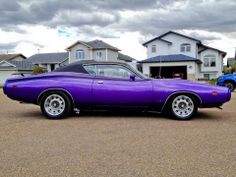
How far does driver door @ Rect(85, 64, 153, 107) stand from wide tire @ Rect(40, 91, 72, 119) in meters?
0.65

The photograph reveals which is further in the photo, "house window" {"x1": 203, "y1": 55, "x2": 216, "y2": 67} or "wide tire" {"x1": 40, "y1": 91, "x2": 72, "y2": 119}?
"house window" {"x1": 203, "y1": 55, "x2": 216, "y2": 67}

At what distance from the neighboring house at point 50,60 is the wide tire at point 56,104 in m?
48.4

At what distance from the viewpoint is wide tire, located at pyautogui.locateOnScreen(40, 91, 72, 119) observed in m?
6.69

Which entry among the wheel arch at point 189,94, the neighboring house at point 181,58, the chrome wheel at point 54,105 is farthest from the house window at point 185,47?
the chrome wheel at point 54,105

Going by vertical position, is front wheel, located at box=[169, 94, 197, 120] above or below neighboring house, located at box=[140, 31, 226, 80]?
below

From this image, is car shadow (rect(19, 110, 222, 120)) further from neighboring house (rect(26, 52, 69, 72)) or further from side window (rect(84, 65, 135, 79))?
neighboring house (rect(26, 52, 69, 72))

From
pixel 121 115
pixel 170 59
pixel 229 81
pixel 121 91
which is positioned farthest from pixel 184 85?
pixel 170 59

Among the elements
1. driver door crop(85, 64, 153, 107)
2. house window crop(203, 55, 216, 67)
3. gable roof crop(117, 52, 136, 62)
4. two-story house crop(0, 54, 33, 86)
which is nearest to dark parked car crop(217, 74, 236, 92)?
driver door crop(85, 64, 153, 107)

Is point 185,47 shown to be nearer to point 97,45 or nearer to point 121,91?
point 97,45

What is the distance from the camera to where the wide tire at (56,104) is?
6688mm

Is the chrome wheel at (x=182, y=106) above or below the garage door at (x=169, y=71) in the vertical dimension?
below

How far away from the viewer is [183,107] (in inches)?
264

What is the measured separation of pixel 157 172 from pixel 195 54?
3932 cm

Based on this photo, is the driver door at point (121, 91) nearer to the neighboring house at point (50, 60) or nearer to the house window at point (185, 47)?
the house window at point (185, 47)
